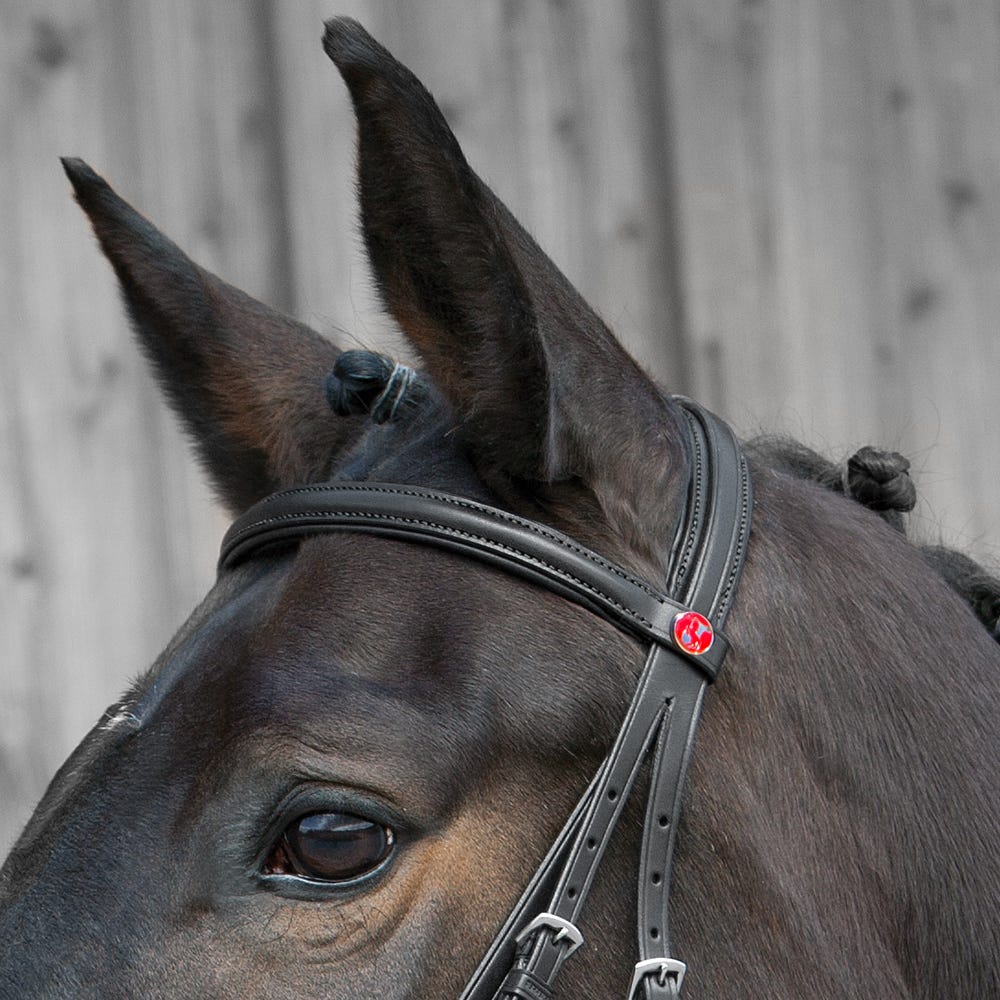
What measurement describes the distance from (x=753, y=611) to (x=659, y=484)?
148mm

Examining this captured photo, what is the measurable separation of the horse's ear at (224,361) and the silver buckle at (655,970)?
0.65m

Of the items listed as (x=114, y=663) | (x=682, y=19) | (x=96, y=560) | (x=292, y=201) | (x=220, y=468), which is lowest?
(x=114, y=663)

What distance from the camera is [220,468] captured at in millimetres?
1630

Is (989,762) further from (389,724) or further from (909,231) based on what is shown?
(909,231)

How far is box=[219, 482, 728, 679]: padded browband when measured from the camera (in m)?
1.13

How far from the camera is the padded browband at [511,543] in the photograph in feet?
3.70

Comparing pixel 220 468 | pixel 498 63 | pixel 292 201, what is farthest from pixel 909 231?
pixel 220 468

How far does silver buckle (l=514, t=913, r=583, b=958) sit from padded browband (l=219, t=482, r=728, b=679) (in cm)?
25

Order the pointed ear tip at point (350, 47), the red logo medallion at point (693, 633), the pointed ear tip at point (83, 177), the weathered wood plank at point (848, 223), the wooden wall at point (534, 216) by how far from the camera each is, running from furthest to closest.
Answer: the weathered wood plank at point (848, 223) < the wooden wall at point (534, 216) < the pointed ear tip at point (83, 177) < the red logo medallion at point (693, 633) < the pointed ear tip at point (350, 47)

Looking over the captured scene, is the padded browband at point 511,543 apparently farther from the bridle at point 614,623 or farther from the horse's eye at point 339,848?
the horse's eye at point 339,848

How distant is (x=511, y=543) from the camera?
1.15 m

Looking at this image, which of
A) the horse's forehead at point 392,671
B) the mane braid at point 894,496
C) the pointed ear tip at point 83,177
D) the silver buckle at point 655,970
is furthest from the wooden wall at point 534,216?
the silver buckle at point 655,970

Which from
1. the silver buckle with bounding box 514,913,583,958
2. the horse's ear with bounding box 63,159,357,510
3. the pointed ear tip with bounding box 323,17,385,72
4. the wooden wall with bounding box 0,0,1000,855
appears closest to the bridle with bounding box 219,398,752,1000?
the silver buckle with bounding box 514,913,583,958

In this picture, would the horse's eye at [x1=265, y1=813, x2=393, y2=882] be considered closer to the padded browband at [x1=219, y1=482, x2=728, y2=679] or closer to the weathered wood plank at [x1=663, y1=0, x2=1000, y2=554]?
the padded browband at [x1=219, y1=482, x2=728, y2=679]
